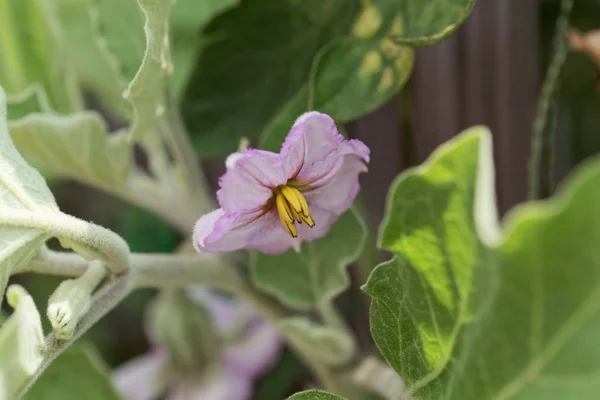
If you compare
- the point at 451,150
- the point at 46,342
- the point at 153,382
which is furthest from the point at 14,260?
the point at 153,382

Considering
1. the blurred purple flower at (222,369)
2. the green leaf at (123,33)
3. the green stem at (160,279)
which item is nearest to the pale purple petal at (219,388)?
the blurred purple flower at (222,369)

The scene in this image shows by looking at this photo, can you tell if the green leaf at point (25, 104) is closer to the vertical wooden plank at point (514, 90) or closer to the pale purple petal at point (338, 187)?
the pale purple petal at point (338, 187)

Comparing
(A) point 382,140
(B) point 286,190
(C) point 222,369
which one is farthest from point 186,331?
(B) point 286,190

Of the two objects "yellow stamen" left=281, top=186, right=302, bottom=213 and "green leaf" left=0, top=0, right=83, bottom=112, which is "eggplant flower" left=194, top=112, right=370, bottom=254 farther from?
"green leaf" left=0, top=0, right=83, bottom=112

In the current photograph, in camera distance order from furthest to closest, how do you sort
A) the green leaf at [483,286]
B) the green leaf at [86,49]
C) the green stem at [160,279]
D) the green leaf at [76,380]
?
the green leaf at [86,49] < the green leaf at [76,380] < the green stem at [160,279] < the green leaf at [483,286]

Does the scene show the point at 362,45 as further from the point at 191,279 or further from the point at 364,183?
the point at 364,183

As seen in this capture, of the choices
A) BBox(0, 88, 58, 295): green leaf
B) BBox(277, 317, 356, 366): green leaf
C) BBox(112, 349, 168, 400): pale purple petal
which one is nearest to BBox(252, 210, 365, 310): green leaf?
BBox(277, 317, 356, 366): green leaf

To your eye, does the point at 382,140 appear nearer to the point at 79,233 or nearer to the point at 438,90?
the point at 438,90
